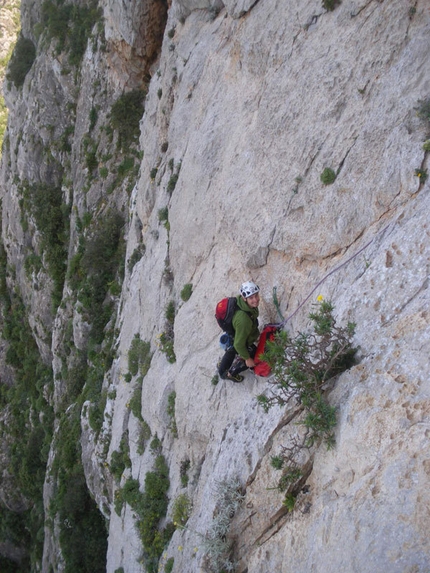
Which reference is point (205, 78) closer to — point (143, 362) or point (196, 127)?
point (196, 127)

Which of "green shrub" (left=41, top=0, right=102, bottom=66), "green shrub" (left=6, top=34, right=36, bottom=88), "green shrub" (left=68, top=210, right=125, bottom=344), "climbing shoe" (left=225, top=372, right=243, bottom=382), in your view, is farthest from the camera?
"green shrub" (left=6, top=34, right=36, bottom=88)

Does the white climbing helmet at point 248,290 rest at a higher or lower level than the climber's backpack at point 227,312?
higher

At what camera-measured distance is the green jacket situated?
26.9 ft

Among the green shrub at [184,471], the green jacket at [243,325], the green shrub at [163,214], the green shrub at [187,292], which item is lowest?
the green shrub at [184,471]

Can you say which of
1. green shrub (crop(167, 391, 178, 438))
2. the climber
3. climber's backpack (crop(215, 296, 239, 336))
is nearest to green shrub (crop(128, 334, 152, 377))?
green shrub (crop(167, 391, 178, 438))

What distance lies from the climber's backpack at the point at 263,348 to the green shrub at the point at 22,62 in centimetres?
3406

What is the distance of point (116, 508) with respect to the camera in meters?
14.0

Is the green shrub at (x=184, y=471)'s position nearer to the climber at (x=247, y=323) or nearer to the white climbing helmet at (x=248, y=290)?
the climber at (x=247, y=323)

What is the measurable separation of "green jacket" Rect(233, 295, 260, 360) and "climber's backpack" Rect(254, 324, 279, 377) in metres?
0.40

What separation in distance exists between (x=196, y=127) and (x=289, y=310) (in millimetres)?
8015

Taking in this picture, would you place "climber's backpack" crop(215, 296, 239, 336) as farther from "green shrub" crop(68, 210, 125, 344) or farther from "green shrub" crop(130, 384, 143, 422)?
"green shrub" crop(68, 210, 125, 344)

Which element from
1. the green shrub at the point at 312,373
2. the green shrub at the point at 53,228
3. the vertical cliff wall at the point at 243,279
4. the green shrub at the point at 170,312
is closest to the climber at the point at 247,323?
the vertical cliff wall at the point at 243,279

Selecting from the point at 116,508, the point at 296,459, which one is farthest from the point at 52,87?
the point at 296,459

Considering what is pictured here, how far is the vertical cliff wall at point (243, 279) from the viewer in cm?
591
